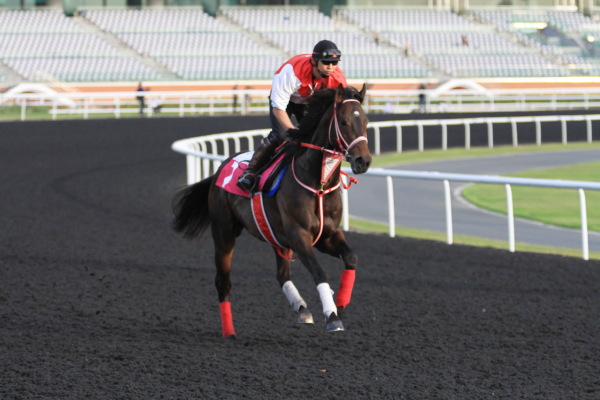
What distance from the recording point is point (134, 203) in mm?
14516

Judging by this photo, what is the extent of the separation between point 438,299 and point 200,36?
3795 centimetres

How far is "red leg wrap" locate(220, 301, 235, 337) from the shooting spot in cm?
657

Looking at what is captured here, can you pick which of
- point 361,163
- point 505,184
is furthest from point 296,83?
point 505,184

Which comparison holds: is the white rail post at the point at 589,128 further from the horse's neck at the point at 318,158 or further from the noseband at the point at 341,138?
the noseband at the point at 341,138

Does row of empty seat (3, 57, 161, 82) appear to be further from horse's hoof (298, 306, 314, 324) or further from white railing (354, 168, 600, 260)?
horse's hoof (298, 306, 314, 324)

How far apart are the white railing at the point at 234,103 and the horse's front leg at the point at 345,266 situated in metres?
28.1

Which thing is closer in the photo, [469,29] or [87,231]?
[87,231]

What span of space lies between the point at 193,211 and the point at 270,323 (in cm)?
111

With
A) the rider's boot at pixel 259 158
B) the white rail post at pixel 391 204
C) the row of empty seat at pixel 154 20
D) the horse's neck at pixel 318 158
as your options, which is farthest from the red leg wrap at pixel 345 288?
the row of empty seat at pixel 154 20

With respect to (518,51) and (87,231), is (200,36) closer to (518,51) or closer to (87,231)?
(518,51)

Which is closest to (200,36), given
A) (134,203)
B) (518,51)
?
(518,51)

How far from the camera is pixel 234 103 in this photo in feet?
115

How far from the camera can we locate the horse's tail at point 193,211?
24.5ft

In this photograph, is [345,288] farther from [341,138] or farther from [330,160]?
[341,138]
